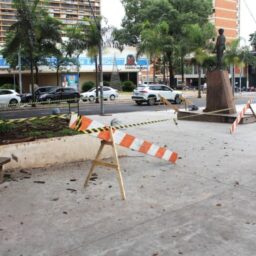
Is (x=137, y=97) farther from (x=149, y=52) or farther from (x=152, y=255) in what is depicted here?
(x=152, y=255)

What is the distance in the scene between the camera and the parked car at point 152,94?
32.4 m

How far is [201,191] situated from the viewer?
6.68 metres

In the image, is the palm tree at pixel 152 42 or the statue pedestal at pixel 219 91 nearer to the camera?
the statue pedestal at pixel 219 91

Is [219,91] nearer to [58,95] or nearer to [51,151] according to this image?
[51,151]

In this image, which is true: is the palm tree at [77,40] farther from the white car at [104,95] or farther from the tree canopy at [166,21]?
the tree canopy at [166,21]

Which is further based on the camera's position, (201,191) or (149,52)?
(149,52)

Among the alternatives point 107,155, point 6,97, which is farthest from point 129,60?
point 107,155

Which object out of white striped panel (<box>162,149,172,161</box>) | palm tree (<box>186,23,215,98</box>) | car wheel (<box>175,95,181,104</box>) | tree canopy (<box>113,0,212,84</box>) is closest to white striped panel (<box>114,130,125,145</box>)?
white striped panel (<box>162,149,172,161</box>)

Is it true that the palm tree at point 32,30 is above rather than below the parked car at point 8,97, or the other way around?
above

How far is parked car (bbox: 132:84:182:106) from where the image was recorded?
106 feet

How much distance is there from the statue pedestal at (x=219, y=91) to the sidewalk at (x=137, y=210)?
27.3 feet

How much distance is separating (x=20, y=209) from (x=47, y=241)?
126 centimetres

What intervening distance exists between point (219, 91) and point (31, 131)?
10291 mm

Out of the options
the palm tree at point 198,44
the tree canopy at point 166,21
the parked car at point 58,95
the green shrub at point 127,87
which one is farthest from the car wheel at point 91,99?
the green shrub at point 127,87
